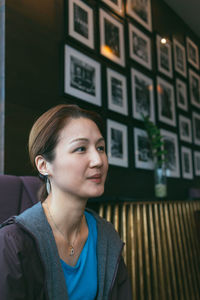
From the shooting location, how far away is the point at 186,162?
12.8ft

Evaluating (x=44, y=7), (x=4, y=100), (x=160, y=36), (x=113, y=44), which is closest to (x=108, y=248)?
(x=4, y=100)

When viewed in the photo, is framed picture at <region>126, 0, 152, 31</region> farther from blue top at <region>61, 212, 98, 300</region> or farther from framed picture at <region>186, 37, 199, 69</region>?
blue top at <region>61, 212, 98, 300</region>

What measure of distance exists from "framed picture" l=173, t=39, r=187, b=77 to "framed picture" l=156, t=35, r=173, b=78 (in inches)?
7.1

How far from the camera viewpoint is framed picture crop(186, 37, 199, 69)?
14.4 ft

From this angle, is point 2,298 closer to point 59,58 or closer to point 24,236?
point 24,236

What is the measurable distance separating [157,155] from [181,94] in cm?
131

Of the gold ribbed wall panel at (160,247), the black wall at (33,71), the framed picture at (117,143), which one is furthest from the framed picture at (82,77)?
the gold ribbed wall panel at (160,247)

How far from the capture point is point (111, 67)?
2805 millimetres

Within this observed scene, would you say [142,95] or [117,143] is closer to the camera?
[117,143]

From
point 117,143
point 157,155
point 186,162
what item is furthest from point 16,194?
point 186,162

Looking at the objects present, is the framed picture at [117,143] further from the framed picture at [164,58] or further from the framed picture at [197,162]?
the framed picture at [197,162]

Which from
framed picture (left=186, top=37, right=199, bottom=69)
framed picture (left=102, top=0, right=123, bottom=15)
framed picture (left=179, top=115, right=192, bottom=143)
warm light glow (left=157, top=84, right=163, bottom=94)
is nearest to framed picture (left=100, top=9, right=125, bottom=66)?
framed picture (left=102, top=0, right=123, bottom=15)

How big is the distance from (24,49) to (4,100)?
408mm

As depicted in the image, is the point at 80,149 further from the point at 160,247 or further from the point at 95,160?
the point at 160,247
